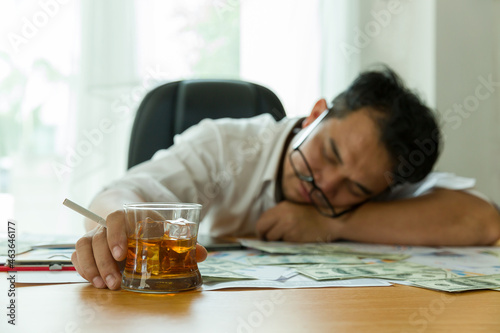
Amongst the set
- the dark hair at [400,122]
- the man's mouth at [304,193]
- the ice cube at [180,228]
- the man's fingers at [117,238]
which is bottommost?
the man's mouth at [304,193]

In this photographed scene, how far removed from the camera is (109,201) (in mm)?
952

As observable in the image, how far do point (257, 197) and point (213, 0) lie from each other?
1038mm

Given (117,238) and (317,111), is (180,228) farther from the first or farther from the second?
(317,111)

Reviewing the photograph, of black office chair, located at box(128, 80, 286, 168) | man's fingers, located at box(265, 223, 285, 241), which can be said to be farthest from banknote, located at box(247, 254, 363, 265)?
black office chair, located at box(128, 80, 286, 168)

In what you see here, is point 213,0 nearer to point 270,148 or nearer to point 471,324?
point 270,148

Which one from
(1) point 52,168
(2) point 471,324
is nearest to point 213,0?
(1) point 52,168

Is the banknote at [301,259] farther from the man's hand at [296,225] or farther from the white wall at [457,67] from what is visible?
the white wall at [457,67]

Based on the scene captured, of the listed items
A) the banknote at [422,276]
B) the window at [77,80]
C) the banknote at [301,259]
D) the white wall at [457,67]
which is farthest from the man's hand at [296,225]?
the white wall at [457,67]

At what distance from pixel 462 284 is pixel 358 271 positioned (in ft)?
0.44

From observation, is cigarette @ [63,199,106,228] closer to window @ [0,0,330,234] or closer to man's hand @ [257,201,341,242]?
man's hand @ [257,201,341,242]

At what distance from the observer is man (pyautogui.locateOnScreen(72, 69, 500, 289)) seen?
3.84ft

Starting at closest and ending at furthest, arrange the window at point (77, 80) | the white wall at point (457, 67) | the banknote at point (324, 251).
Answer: the banknote at point (324, 251)
the window at point (77, 80)
the white wall at point (457, 67)

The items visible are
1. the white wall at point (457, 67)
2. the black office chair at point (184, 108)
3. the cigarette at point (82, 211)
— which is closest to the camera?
the cigarette at point (82, 211)

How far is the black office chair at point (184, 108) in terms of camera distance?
1572 mm
